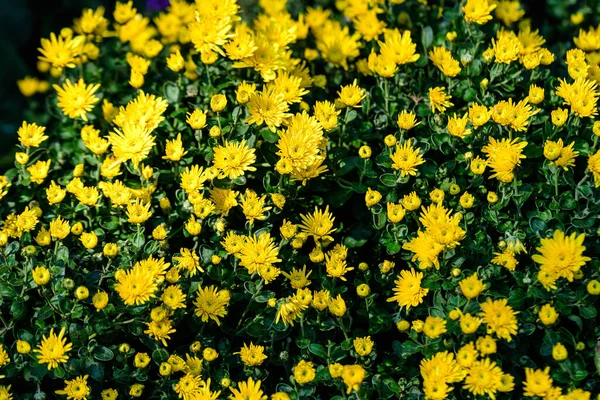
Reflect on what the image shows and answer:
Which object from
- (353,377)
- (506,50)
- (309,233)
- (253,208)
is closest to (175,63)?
(253,208)

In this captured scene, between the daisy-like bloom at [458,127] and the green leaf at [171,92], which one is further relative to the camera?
the green leaf at [171,92]

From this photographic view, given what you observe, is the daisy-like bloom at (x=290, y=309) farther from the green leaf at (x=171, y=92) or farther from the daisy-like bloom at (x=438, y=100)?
the green leaf at (x=171, y=92)

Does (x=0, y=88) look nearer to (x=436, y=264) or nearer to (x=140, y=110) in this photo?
(x=140, y=110)

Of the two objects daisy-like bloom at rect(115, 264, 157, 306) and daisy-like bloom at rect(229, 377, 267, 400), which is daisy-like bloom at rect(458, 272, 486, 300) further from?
daisy-like bloom at rect(115, 264, 157, 306)

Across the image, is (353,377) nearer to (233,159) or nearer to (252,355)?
(252,355)

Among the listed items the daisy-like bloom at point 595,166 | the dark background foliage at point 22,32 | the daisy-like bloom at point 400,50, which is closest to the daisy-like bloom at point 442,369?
the daisy-like bloom at point 595,166

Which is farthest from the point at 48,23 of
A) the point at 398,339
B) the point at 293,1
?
the point at 398,339
